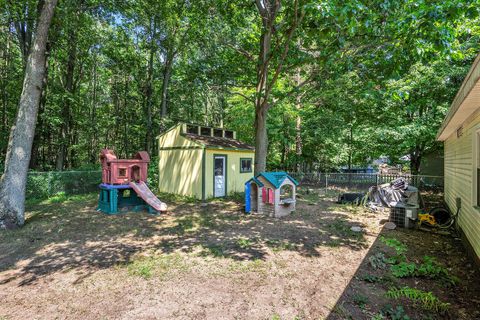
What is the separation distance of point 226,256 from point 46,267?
3.05 metres

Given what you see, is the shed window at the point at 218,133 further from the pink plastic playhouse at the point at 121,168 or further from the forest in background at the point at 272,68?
the pink plastic playhouse at the point at 121,168

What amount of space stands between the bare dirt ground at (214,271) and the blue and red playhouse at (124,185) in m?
1.05

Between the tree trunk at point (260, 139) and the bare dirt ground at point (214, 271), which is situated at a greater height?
the tree trunk at point (260, 139)

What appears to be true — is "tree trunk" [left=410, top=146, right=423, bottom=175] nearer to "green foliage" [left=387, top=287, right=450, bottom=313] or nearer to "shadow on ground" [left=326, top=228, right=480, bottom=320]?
"shadow on ground" [left=326, top=228, right=480, bottom=320]

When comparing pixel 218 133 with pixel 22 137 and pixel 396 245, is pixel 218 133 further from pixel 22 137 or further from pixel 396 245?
pixel 396 245

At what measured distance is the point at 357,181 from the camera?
15219 millimetres

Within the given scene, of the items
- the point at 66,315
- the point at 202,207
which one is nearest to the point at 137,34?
the point at 202,207

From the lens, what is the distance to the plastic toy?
775 cm

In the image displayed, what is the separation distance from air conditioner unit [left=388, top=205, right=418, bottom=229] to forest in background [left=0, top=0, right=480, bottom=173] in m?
3.10

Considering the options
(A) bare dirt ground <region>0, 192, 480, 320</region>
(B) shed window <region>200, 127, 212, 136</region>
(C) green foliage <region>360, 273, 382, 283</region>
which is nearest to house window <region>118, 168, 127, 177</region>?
(A) bare dirt ground <region>0, 192, 480, 320</region>

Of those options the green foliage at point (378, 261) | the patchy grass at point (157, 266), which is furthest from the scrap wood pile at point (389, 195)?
the patchy grass at point (157, 266)

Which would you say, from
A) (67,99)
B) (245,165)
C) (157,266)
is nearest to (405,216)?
(157,266)

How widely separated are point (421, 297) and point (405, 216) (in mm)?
4084

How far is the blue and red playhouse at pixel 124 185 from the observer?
316 inches
